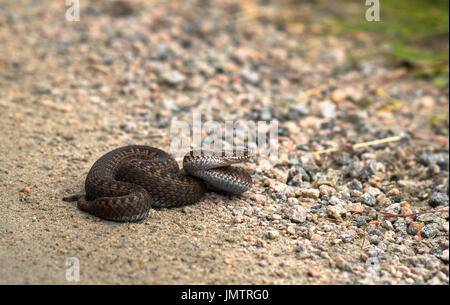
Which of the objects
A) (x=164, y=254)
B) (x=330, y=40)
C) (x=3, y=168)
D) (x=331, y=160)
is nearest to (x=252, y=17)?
(x=330, y=40)

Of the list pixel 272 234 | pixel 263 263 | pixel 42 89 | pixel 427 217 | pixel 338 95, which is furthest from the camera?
pixel 338 95

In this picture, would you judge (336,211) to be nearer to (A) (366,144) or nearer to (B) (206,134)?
(A) (366,144)

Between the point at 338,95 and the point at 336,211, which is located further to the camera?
the point at 338,95

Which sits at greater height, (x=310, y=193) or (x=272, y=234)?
(x=310, y=193)

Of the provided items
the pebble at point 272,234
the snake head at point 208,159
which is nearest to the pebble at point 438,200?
the pebble at point 272,234

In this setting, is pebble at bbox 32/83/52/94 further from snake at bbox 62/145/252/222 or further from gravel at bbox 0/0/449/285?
snake at bbox 62/145/252/222

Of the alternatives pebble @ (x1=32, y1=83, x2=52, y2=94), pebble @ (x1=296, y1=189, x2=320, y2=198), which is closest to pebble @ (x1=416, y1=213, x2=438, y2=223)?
pebble @ (x1=296, y1=189, x2=320, y2=198)

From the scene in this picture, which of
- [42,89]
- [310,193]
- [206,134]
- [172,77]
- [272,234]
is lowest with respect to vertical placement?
[272,234]

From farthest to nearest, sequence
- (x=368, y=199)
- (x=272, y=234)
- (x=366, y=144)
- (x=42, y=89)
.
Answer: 1. (x=42, y=89)
2. (x=366, y=144)
3. (x=368, y=199)
4. (x=272, y=234)

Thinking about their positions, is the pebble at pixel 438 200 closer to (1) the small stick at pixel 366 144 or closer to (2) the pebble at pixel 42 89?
(1) the small stick at pixel 366 144

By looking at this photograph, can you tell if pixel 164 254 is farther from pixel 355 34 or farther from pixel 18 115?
pixel 355 34

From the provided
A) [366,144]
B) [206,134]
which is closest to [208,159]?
[206,134]
